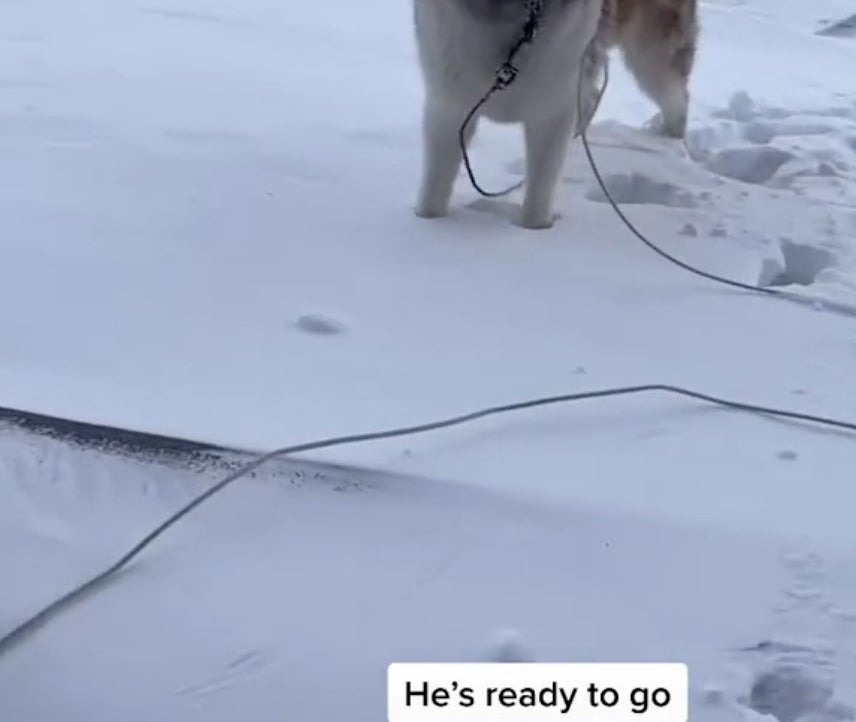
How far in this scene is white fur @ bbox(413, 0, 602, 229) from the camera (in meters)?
2.23

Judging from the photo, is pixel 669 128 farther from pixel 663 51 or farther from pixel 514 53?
pixel 514 53

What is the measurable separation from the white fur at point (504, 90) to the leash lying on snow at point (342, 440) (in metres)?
0.68

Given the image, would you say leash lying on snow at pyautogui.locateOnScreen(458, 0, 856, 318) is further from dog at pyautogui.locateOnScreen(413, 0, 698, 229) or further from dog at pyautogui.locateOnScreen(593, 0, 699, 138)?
dog at pyautogui.locateOnScreen(593, 0, 699, 138)

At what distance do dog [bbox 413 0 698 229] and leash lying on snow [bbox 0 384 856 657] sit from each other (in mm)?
681

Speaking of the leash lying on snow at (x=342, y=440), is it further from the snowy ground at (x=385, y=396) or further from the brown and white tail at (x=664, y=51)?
the brown and white tail at (x=664, y=51)

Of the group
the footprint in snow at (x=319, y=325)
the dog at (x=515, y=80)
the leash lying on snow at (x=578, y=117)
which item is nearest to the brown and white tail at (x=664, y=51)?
the dog at (x=515, y=80)

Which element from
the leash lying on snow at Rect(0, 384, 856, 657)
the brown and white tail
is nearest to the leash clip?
the leash lying on snow at Rect(0, 384, 856, 657)

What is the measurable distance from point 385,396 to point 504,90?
28.9 inches

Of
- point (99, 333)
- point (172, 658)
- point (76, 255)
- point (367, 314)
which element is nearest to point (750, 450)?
point (367, 314)

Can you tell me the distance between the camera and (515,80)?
2.27 metres

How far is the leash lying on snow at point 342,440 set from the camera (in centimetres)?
135

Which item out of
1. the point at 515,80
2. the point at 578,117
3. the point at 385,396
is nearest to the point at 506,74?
the point at 515,80

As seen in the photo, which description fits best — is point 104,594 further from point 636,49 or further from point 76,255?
point 636,49

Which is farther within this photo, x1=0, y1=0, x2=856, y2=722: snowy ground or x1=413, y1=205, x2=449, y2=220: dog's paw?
x1=413, y1=205, x2=449, y2=220: dog's paw
